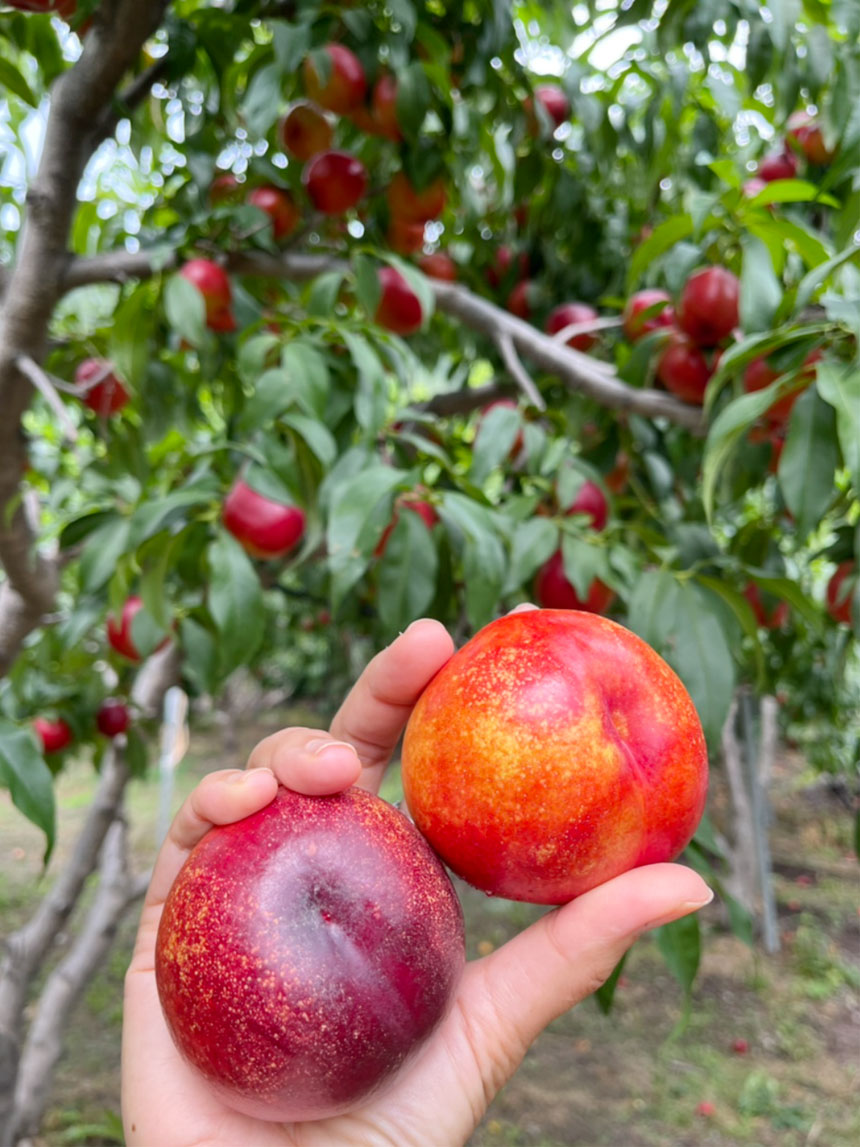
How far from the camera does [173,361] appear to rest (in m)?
1.91

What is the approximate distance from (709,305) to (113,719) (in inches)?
65.4

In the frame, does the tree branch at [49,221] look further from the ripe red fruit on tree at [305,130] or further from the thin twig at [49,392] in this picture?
the ripe red fruit on tree at [305,130]

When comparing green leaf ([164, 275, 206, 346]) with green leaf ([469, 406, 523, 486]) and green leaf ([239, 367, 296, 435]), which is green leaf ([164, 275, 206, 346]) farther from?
green leaf ([469, 406, 523, 486])

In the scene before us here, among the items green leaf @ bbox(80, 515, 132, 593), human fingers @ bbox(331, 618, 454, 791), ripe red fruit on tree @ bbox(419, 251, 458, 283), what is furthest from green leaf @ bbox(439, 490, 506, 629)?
ripe red fruit on tree @ bbox(419, 251, 458, 283)

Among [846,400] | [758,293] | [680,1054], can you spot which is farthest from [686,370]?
[680,1054]

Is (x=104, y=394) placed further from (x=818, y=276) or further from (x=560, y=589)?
(x=818, y=276)

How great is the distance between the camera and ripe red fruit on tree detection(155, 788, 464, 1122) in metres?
0.60

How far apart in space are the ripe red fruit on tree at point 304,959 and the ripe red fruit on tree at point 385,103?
1.35 metres

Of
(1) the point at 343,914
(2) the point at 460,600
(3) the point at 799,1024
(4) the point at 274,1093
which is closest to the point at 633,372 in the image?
(2) the point at 460,600

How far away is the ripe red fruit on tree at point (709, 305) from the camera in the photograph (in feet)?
4.21

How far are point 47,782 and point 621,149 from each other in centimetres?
204

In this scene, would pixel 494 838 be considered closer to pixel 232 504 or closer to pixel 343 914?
pixel 343 914

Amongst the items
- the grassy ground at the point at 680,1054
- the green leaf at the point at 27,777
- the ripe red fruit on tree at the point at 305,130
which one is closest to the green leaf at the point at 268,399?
the green leaf at the point at 27,777

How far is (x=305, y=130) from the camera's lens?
1731 mm
